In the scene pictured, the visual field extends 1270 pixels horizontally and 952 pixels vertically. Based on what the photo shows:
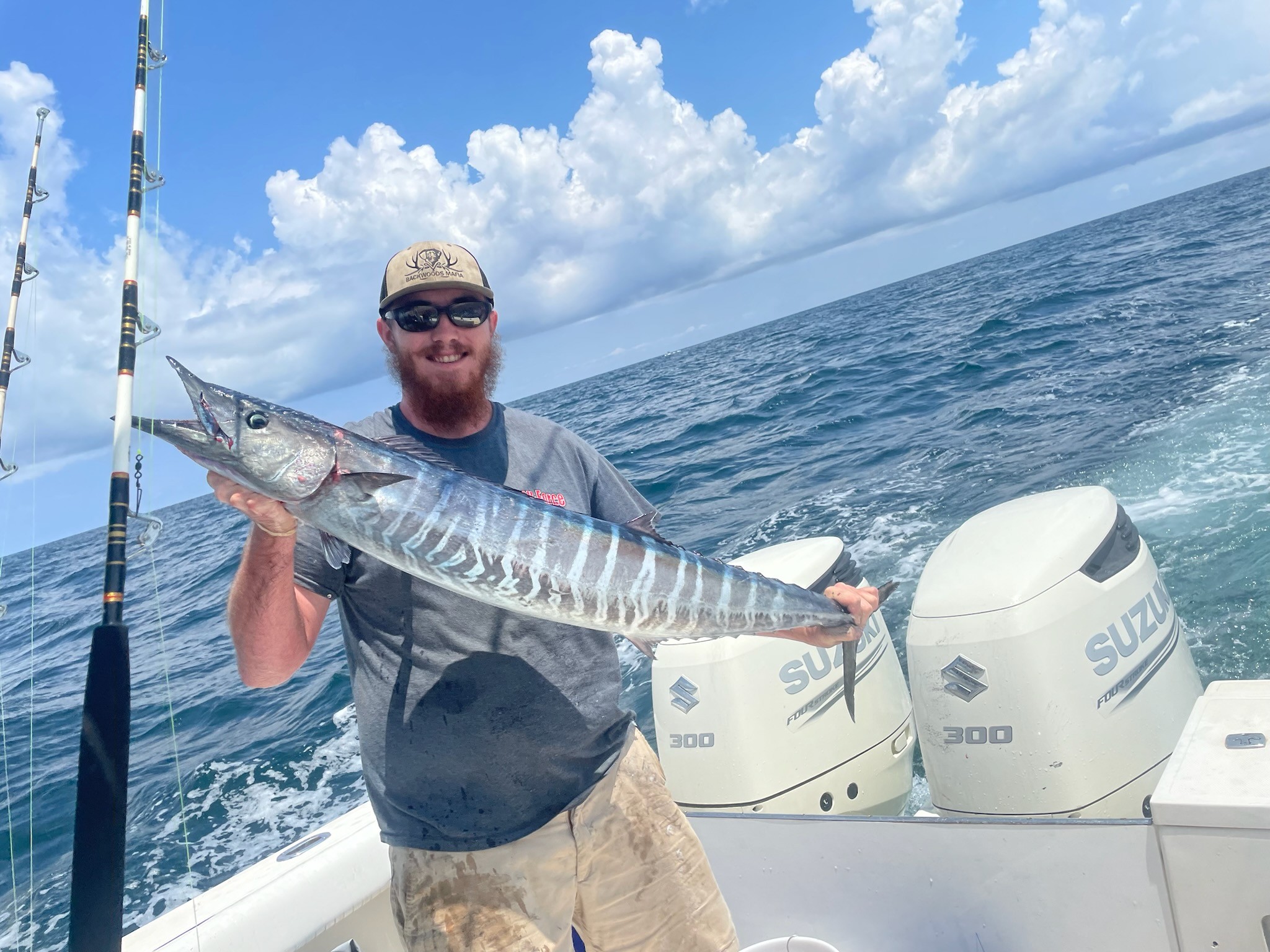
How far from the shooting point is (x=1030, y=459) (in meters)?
9.32

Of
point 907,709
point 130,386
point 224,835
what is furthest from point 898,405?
point 130,386

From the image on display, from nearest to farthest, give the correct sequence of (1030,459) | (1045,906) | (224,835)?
1. (1045,906)
2. (224,835)
3. (1030,459)

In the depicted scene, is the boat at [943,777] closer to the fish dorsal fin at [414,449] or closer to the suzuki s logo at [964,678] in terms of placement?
the suzuki s logo at [964,678]

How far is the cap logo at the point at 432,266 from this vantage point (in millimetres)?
2561

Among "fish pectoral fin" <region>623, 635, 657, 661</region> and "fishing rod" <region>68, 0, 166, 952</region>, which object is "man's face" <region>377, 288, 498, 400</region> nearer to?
"fishing rod" <region>68, 0, 166, 952</region>

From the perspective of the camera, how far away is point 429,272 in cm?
256

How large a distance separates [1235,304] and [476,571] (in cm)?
1652

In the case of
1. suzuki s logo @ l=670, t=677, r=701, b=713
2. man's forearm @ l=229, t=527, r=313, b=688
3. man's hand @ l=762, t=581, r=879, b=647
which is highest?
man's forearm @ l=229, t=527, r=313, b=688

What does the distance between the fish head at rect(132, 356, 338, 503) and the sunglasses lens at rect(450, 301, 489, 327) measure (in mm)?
628

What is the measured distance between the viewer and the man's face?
258 cm

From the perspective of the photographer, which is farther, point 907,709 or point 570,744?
point 907,709

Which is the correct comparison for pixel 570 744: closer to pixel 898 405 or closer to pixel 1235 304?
pixel 898 405

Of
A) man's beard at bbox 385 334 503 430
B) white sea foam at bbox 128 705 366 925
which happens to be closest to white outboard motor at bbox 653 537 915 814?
man's beard at bbox 385 334 503 430

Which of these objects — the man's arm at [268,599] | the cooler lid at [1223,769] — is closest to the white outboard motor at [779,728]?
the cooler lid at [1223,769]
